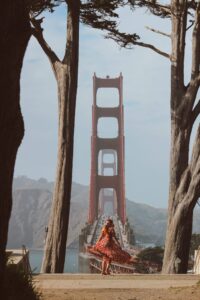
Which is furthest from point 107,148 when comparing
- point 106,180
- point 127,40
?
point 127,40

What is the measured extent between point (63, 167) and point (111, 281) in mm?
3196

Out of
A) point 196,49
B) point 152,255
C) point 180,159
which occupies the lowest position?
point 152,255

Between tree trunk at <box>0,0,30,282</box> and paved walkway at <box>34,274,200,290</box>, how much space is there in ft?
12.7

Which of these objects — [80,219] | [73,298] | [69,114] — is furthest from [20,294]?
[80,219]

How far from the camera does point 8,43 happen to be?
401cm

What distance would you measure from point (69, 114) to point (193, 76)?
279 cm

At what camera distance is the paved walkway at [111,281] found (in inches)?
325

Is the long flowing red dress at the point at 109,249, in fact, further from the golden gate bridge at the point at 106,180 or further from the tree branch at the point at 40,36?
the golden gate bridge at the point at 106,180

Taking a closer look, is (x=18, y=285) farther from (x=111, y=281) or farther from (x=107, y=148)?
(x=107, y=148)

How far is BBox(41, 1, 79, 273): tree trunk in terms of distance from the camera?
37.8 ft

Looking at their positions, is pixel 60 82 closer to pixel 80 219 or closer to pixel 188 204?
pixel 188 204

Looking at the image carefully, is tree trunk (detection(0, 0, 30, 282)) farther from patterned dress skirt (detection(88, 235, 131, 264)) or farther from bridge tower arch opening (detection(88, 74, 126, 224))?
bridge tower arch opening (detection(88, 74, 126, 224))

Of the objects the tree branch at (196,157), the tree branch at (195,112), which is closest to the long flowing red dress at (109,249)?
the tree branch at (196,157)

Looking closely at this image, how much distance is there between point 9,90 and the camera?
159 inches
